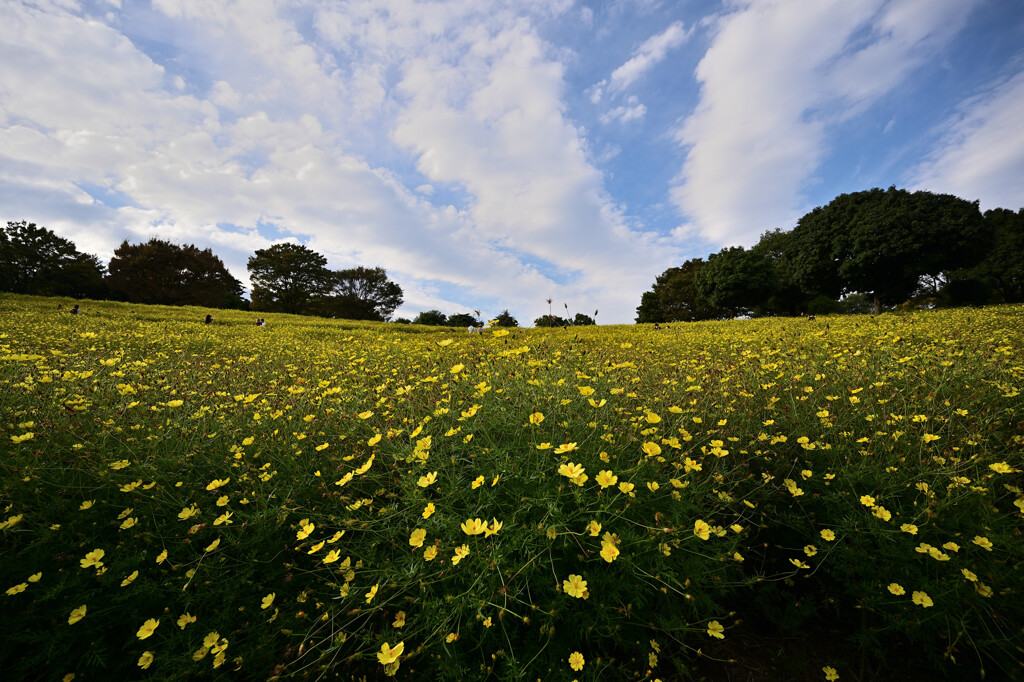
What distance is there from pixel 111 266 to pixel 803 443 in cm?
5098

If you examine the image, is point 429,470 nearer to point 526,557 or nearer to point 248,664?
point 526,557

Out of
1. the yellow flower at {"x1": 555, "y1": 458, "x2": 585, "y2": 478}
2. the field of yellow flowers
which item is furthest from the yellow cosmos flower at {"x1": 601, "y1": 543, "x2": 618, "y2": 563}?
the yellow flower at {"x1": 555, "y1": 458, "x2": 585, "y2": 478}

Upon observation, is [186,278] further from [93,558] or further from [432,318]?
[93,558]

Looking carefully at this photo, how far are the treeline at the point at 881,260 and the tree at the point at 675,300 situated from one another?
5.62m

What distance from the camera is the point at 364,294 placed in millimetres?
42781

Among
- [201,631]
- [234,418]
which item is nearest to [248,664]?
[201,631]

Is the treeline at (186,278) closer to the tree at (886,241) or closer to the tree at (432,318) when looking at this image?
the tree at (432,318)

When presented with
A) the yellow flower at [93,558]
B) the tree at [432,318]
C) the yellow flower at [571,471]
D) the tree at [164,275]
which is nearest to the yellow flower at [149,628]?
the yellow flower at [93,558]

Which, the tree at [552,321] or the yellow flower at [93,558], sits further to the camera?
the tree at [552,321]

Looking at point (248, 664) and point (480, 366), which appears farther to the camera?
point (480, 366)

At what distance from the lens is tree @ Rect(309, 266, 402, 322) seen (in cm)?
4162

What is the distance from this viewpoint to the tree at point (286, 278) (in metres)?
41.9

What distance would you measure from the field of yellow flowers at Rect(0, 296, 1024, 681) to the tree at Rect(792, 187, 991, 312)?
26650 mm

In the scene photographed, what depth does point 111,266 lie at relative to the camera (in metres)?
35.5
